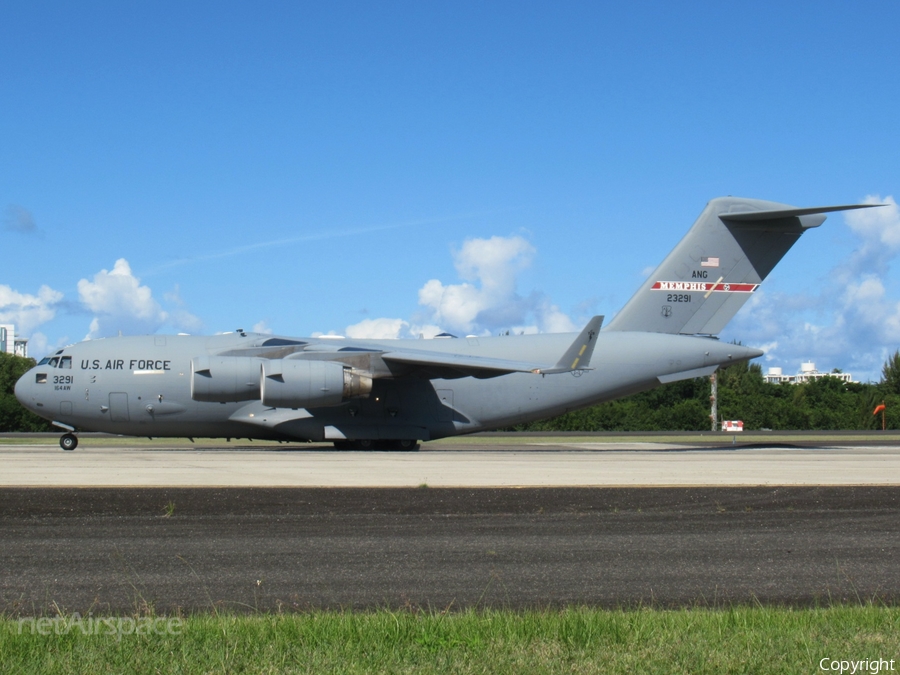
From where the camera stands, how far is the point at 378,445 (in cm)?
2802

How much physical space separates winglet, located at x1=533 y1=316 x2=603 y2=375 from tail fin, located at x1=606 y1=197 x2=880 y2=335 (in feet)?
13.5

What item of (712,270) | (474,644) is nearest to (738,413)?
(712,270)

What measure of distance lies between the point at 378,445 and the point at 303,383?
15.1ft

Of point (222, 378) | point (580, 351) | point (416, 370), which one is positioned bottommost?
point (222, 378)

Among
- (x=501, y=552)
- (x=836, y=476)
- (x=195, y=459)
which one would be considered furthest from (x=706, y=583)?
(x=195, y=459)

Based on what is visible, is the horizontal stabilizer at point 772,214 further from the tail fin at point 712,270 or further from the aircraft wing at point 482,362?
the aircraft wing at point 482,362

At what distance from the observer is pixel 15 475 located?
1592cm

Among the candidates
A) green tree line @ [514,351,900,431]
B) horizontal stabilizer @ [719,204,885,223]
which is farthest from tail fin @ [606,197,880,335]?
green tree line @ [514,351,900,431]

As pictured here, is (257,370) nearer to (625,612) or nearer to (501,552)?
(501,552)

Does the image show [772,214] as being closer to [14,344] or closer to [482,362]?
[482,362]

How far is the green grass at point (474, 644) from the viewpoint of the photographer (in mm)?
5234

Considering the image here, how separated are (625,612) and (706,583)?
155cm

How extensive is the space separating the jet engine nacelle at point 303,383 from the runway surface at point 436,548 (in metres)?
10.6

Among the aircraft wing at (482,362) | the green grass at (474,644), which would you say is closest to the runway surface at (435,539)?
the green grass at (474,644)
